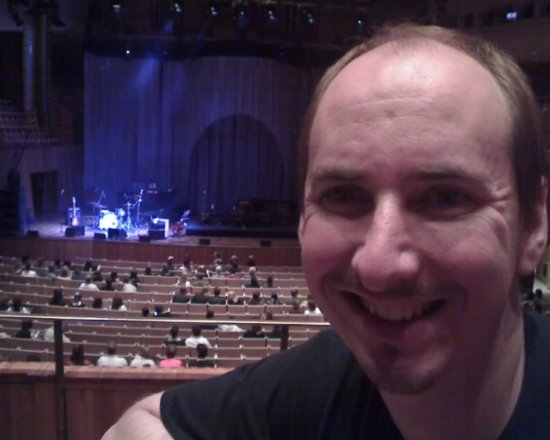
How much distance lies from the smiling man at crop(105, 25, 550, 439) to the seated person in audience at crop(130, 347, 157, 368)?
4.44m

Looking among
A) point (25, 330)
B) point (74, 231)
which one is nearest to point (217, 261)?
point (74, 231)

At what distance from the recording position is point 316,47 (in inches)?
715

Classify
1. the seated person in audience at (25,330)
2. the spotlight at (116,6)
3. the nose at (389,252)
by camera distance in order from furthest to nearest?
the spotlight at (116,6) < the seated person in audience at (25,330) < the nose at (389,252)

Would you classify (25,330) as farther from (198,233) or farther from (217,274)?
(198,233)

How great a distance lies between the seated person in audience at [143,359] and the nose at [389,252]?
4539 millimetres

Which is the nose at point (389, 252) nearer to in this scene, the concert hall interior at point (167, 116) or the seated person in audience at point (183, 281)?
the seated person in audience at point (183, 281)

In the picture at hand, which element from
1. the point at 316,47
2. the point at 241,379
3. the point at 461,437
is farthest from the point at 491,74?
the point at 316,47

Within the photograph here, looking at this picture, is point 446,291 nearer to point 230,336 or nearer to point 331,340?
point 331,340

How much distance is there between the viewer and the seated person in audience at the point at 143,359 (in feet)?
16.8

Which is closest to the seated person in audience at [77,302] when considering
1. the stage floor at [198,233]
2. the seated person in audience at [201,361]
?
the seated person in audience at [201,361]

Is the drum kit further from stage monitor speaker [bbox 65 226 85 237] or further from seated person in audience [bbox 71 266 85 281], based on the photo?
seated person in audience [bbox 71 266 85 281]

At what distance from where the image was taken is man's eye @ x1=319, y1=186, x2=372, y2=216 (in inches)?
30.6

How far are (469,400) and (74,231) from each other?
1496cm

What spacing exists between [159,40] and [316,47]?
458 centimetres
